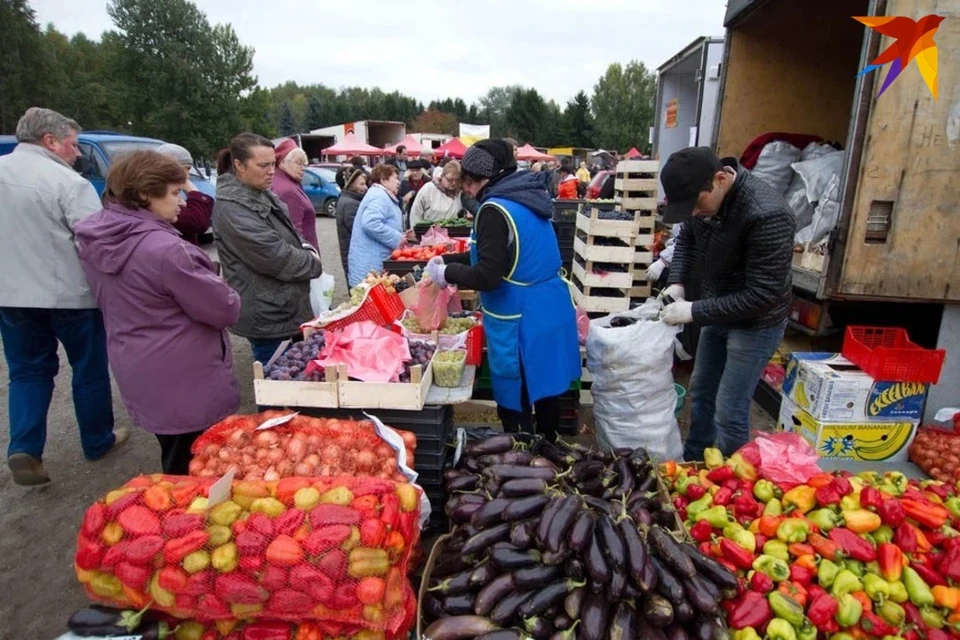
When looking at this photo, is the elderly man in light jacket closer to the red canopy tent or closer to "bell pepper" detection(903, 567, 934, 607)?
"bell pepper" detection(903, 567, 934, 607)

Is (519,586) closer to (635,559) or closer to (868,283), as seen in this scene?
(635,559)

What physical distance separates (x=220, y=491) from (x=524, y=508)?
1.07m

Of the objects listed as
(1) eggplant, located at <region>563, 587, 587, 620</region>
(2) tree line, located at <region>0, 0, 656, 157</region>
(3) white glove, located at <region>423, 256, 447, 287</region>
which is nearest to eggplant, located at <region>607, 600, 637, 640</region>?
(1) eggplant, located at <region>563, 587, 587, 620</region>

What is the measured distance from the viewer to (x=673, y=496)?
257 cm

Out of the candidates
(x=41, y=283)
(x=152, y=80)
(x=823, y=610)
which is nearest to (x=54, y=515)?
(x=41, y=283)

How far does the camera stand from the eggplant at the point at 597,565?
71.1 inches

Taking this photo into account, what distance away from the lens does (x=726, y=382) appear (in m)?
3.05

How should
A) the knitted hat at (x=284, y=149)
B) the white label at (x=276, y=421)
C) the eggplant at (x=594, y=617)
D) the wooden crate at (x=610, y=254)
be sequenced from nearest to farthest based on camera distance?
1. the eggplant at (x=594, y=617)
2. the white label at (x=276, y=421)
3. the knitted hat at (x=284, y=149)
4. the wooden crate at (x=610, y=254)

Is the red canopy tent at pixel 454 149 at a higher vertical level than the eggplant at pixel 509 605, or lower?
higher

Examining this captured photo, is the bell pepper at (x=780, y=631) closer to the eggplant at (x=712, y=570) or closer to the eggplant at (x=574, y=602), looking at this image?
the eggplant at (x=712, y=570)

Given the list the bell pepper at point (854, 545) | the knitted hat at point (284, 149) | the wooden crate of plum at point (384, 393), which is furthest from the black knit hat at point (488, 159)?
the knitted hat at point (284, 149)

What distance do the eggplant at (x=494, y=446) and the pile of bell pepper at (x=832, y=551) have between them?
2.59ft

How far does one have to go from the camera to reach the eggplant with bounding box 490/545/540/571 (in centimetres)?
193

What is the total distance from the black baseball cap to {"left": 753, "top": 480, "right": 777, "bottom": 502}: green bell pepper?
4.05ft
